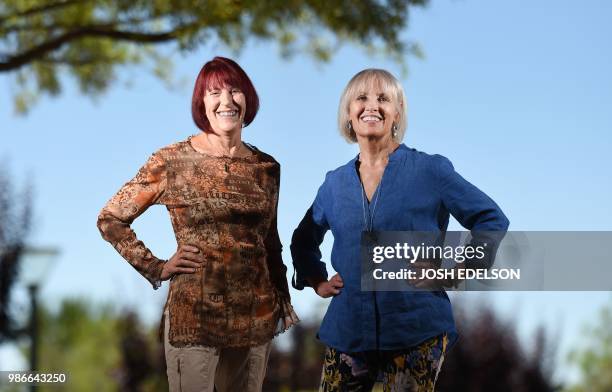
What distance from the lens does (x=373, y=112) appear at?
3.07 meters

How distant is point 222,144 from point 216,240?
1.23ft

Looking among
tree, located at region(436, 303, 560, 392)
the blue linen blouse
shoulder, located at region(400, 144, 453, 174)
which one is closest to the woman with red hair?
the blue linen blouse

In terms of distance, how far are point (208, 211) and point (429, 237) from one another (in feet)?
2.61

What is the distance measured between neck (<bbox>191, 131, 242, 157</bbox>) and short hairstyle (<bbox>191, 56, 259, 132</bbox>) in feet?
0.14

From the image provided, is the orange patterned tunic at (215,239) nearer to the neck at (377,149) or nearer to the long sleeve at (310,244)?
the long sleeve at (310,244)

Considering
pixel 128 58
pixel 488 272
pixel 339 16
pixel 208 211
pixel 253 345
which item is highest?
pixel 128 58

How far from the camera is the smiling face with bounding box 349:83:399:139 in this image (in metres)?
3.06

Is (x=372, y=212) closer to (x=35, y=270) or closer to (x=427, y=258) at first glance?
(x=427, y=258)

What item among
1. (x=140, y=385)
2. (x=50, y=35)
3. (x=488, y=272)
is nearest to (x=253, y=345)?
(x=488, y=272)

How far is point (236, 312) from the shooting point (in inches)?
120

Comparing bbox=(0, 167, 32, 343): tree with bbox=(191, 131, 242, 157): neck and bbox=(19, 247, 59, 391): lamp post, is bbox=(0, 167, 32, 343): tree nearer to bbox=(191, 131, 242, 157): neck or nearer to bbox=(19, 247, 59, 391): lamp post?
bbox=(19, 247, 59, 391): lamp post

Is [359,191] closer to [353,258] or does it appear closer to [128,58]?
[353,258]

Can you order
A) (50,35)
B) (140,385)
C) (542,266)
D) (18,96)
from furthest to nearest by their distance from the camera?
(18,96), (50,35), (140,385), (542,266)

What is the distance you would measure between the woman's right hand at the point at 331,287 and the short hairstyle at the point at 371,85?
0.56 metres
